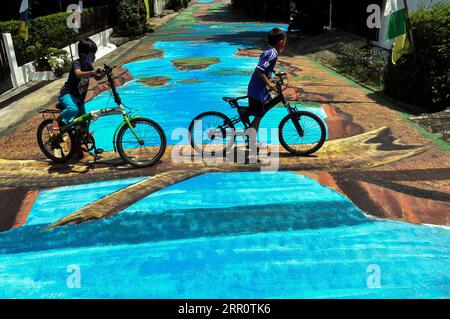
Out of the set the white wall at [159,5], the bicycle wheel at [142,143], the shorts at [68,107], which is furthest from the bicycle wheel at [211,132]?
the white wall at [159,5]

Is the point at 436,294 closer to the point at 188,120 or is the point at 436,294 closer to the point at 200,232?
the point at 200,232

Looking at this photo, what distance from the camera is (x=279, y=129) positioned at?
6.17m

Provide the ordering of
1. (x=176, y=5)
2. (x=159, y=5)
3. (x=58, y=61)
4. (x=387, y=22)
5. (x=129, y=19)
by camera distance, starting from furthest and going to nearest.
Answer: (x=176, y=5) < (x=159, y=5) < (x=129, y=19) < (x=387, y=22) < (x=58, y=61)

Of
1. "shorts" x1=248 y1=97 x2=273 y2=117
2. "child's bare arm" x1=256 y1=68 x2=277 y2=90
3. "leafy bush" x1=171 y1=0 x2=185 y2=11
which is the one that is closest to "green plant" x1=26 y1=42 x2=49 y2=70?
"shorts" x1=248 y1=97 x2=273 y2=117

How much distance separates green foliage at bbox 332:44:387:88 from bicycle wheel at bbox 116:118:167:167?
744cm

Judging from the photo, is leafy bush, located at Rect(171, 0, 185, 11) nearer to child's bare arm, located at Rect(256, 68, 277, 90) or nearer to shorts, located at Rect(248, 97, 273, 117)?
shorts, located at Rect(248, 97, 273, 117)

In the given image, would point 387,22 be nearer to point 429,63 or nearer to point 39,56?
point 429,63

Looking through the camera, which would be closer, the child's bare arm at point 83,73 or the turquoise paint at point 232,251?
the turquoise paint at point 232,251

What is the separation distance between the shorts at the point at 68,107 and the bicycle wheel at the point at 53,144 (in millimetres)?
250

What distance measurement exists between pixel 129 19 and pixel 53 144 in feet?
58.1

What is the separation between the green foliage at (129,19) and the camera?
21.7m

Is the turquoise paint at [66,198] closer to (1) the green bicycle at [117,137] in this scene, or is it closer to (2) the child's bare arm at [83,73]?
(1) the green bicycle at [117,137]

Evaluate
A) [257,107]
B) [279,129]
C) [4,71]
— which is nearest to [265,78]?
[257,107]

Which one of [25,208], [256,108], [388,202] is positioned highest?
[256,108]
